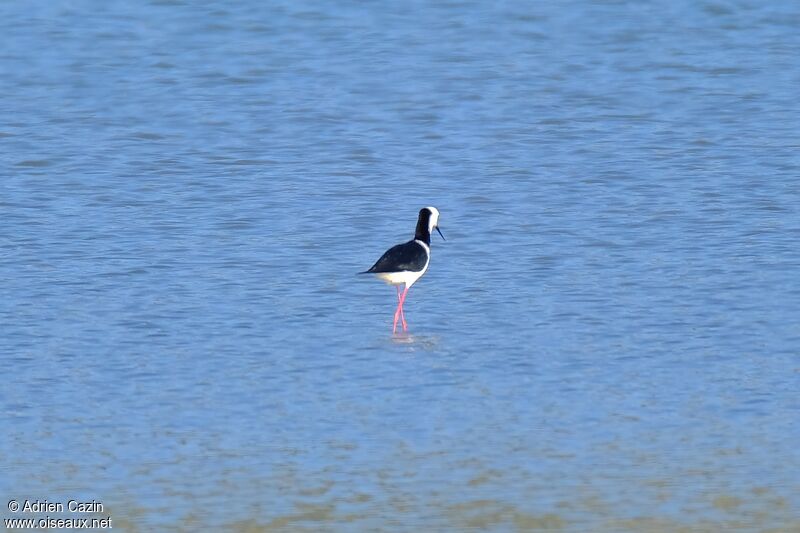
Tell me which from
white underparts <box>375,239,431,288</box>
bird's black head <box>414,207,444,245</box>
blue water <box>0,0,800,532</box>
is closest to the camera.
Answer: blue water <box>0,0,800,532</box>

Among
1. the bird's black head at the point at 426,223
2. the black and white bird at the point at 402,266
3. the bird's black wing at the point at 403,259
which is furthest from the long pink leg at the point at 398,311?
the bird's black head at the point at 426,223

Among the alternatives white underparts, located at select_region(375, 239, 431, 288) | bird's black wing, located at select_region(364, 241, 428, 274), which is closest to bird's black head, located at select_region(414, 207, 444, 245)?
bird's black wing, located at select_region(364, 241, 428, 274)

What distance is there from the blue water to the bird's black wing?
0.31m

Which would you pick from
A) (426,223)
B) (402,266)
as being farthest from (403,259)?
(426,223)

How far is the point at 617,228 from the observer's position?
A: 45.8ft

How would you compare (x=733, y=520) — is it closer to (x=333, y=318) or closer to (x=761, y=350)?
(x=761, y=350)

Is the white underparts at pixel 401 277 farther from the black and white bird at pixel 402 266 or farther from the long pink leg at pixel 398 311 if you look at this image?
the long pink leg at pixel 398 311

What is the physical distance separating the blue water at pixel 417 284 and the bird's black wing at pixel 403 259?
0.31 meters

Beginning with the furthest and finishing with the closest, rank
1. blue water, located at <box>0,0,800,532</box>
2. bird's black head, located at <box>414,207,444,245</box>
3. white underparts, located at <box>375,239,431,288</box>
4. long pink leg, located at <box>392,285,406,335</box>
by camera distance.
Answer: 1. bird's black head, located at <box>414,207,444,245</box>
2. white underparts, located at <box>375,239,431,288</box>
3. long pink leg, located at <box>392,285,406,335</box>
4. blue water, located at <box>0,0,800,532</box>

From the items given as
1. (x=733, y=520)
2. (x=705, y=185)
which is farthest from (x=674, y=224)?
(x=733, y=520)

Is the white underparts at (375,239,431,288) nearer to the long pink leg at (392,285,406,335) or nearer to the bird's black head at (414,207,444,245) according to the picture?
the long pink leg at (392,285,406,335)

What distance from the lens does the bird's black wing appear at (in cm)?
1193

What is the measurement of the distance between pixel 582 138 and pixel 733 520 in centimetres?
1044

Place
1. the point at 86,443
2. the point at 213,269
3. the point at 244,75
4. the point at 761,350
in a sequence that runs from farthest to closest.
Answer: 1. the point at 244,75
2. the point at 213,269
3. the point at 761,350
4. the point at 86,443
